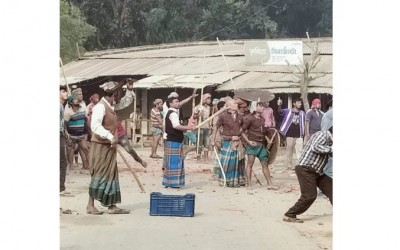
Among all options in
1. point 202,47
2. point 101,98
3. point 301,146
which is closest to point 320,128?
point 301,146

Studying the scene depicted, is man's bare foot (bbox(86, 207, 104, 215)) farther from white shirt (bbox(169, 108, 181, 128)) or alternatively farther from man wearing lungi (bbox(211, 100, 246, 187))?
man wearing lungi (bbox(211, 100, 246, 187))

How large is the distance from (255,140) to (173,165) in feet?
4.66

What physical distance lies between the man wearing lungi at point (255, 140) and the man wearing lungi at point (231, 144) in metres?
0.08

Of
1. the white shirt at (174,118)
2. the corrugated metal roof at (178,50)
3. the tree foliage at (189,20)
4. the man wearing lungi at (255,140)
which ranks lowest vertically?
the man wearing lungi at (255,140)

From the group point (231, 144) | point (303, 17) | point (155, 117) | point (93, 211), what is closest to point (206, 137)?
point (155, 117)

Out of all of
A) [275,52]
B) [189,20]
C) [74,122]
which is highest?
[189,20]

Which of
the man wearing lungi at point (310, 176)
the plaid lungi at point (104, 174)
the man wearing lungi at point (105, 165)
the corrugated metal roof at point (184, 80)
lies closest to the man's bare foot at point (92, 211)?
the man wearing lungi at point (105, 165)

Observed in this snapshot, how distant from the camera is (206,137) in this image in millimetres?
11336

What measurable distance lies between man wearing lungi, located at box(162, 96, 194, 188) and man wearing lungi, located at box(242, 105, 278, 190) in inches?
33.5

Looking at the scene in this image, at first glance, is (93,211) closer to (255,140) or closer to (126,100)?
(126,100)

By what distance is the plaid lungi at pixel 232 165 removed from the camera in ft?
37.7

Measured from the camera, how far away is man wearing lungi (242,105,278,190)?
11.6 meters

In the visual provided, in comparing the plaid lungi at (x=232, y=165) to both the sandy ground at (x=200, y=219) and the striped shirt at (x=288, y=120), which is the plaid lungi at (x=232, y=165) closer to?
the sandy ground at (x=200, y=219)

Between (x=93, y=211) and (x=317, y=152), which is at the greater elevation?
(x=317, y=152)
